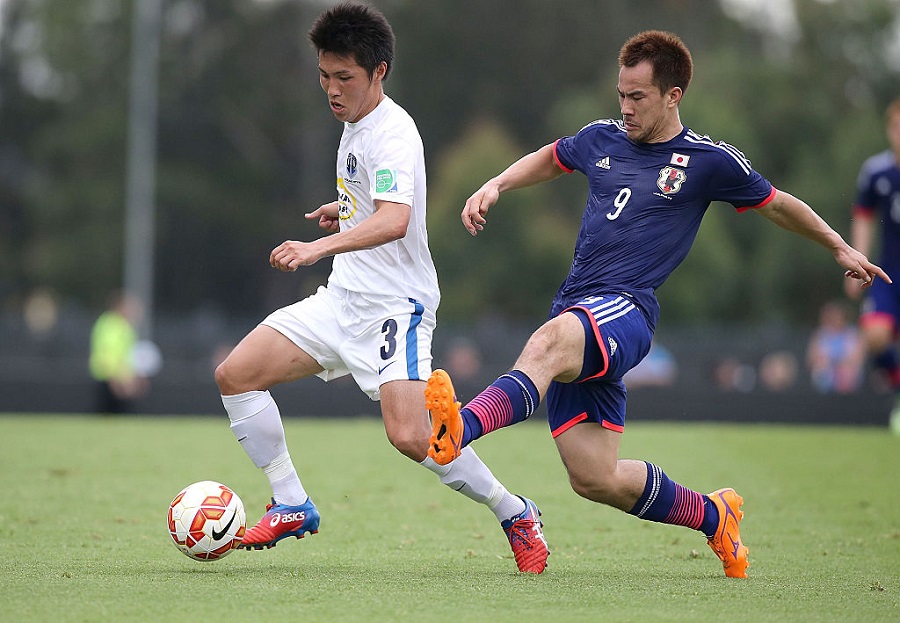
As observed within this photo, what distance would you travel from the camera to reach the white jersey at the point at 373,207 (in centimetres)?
613

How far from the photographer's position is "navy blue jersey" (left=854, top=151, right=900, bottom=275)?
36.6 ft

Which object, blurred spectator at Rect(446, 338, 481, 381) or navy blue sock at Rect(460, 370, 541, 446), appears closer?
navy blue sock at Rect(460, 370, 541, 446)

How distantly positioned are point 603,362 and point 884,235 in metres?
6.58

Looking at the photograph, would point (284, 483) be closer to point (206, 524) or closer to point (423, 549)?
point (206, 524)

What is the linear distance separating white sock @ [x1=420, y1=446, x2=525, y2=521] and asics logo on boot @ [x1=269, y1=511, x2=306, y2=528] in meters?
0.69

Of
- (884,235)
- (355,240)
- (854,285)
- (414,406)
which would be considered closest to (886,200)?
(884,235)

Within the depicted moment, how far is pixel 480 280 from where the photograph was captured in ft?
131

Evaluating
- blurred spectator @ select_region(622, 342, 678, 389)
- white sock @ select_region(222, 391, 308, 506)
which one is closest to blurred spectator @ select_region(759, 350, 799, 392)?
blurred spectator @ select_region(622, 342, 678, 389)

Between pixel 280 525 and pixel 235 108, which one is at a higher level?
pixel 235 108

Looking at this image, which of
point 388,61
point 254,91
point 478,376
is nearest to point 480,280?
point 254,91

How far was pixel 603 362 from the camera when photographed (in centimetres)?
558

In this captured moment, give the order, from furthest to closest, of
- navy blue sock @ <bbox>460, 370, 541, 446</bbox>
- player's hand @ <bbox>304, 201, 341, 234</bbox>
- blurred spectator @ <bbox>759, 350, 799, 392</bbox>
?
blurred spectator @ <bbox>759, 350, 799, 392</bbox>
player's hand @ <bbox>304, 201, 341, 234</bbox>
navy blue sock @ <bbox>460, 370, 541, 446</bbox>

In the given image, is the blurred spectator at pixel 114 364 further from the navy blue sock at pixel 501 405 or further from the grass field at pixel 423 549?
the navy blue sock at pixel 501 405

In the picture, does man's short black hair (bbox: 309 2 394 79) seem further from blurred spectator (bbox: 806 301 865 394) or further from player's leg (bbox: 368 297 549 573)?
blurred spectator (bbox: 806 301 865 394)
